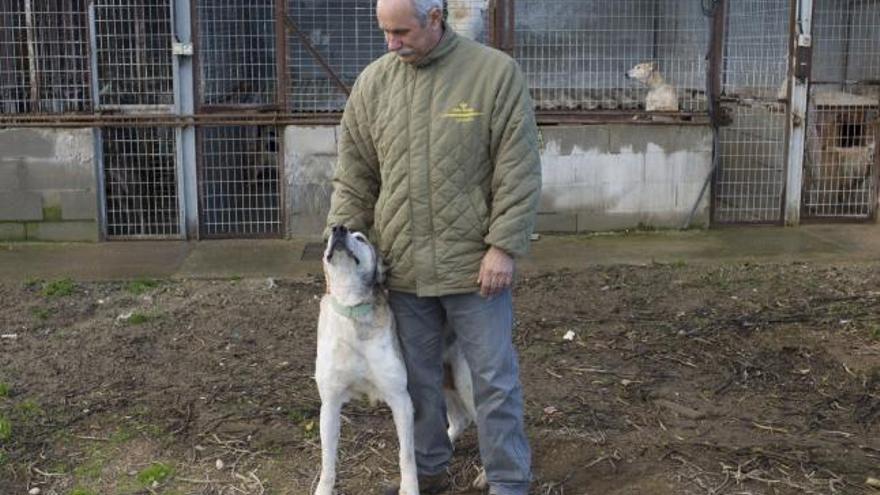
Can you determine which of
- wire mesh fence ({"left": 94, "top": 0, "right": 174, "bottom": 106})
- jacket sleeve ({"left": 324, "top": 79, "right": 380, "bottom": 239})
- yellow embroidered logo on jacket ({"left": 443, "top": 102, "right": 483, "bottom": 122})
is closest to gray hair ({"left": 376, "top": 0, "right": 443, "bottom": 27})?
yellow embroidered logo on jacket ({"left": 443, "top": 102, "right": 483, "bottom": 122})

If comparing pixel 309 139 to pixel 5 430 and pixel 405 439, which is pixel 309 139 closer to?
pixel 5 430

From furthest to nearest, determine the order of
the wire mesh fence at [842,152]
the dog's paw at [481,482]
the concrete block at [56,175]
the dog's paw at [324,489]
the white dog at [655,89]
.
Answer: the wire mesh fence at [842,152], the white dog at [655,89], the concrete block at [56,175], the dog's paw at [481,482], the dog's paw at [324,489]

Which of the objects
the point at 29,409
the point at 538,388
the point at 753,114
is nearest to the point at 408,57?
the point at 538,388

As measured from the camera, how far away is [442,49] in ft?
10.8

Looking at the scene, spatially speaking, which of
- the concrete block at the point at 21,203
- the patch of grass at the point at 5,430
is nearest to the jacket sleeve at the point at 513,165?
the patch of grass at the point at 5,430

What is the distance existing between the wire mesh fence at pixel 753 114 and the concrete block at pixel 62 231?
5.18 metres

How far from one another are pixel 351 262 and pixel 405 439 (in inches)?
26.7

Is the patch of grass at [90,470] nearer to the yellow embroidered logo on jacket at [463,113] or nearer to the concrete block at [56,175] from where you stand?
the yellow embroidered logo on jacket at [463,113]

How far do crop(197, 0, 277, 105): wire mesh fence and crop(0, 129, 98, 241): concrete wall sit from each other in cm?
108

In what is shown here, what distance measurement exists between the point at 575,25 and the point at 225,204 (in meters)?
3.33

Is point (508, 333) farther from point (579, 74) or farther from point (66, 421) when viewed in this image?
point (579, 74)

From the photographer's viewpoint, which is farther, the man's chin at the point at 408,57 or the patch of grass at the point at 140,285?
the patch of grass at the point at 140,285

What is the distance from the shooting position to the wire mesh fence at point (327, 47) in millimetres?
8055

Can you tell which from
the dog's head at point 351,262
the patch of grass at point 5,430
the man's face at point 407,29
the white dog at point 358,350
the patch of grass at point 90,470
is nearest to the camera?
the man's face at point 407,29
